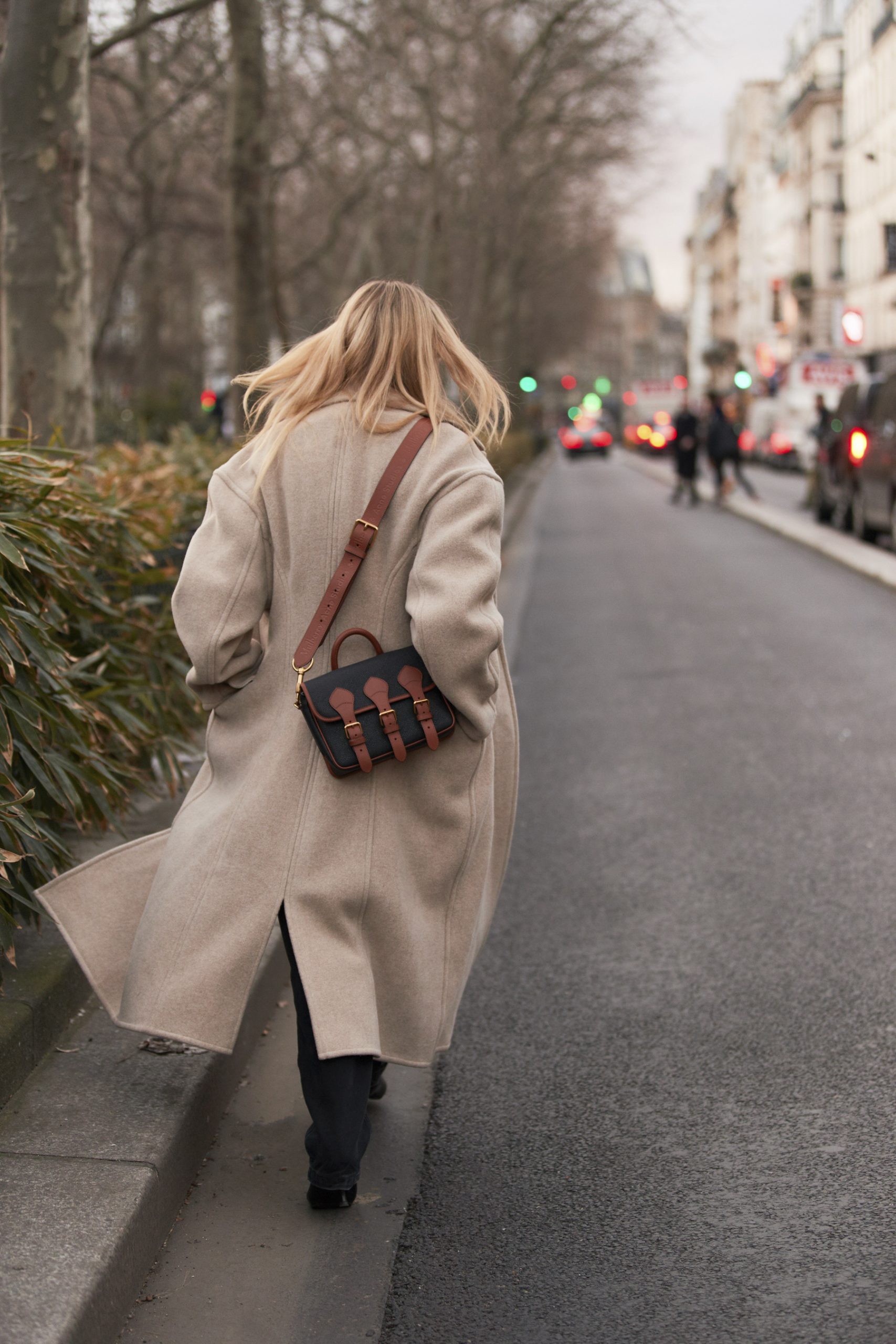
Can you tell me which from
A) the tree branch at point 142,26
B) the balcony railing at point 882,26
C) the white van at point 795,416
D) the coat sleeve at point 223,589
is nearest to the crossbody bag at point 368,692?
the coat sleeve at point 223,589

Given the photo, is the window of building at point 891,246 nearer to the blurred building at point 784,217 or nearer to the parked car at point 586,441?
the blurred building at point 784,217

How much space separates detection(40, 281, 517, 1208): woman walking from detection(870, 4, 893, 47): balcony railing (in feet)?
194

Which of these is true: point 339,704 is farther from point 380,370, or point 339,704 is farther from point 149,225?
point 149,225

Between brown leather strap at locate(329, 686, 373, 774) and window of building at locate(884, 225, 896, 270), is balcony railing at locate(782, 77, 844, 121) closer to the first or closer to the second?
window of building at locate(884, 225, 896, 270)

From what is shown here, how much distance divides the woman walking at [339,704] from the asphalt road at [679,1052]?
0.48 meters

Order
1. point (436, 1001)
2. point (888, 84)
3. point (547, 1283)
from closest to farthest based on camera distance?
point (547, 1283) < point (436, 1001) < point (888, 84)

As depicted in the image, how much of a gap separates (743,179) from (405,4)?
301 ft

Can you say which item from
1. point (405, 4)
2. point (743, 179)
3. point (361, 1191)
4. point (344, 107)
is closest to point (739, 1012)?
point (361, 1191)

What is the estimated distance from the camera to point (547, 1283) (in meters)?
3.01

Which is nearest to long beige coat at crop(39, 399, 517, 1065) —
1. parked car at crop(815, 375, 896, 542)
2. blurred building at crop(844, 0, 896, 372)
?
parked car at crop(815, 375, 896, 542)

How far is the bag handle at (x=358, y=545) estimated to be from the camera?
3.03m

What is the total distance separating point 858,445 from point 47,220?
13543 millimetres

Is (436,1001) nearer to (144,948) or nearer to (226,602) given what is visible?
(144,948)

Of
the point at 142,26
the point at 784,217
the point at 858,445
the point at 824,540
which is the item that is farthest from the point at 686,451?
the point at 784,217
